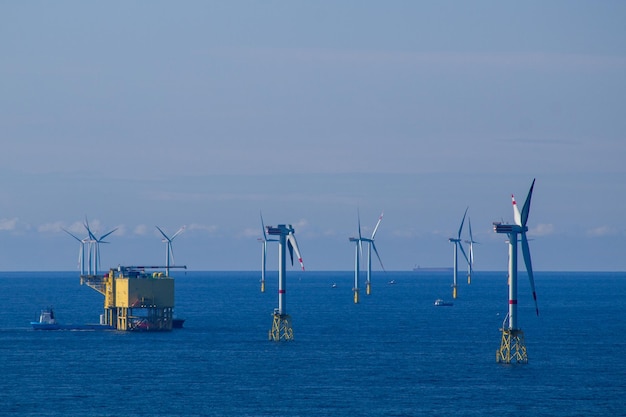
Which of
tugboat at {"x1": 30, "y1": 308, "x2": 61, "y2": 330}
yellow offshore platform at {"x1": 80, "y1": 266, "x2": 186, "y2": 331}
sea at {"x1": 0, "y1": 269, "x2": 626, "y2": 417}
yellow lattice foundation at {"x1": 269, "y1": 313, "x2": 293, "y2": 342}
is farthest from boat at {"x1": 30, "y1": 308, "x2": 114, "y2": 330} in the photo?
yellow lattice foundation at {"x1": 269, "y1": 313, "x2": 293, "y2": 342}

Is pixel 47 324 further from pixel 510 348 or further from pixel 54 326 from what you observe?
pixel 510 348

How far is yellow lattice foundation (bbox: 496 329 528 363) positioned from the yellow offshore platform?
190ft

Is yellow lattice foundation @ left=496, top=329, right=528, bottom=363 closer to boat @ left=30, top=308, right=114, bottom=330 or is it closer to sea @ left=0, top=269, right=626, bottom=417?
sea @ left=0, top=269, right=626, bottom=417

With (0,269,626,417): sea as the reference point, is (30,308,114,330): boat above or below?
above

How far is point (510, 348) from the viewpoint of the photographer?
136875 mm

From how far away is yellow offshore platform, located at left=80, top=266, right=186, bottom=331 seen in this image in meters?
180

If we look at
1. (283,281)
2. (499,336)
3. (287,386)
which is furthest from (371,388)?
(499,336)

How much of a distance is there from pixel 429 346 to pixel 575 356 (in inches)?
868

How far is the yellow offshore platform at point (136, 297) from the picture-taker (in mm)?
180375

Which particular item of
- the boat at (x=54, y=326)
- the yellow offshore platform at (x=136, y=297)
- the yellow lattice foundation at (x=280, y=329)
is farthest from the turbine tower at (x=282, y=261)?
the boat at (x=54, y=326)

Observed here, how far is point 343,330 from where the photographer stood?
199 metres

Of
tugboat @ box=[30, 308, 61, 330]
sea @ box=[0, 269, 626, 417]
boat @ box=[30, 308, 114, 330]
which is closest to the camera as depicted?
sea @ box=[0, 269, 626, 417]

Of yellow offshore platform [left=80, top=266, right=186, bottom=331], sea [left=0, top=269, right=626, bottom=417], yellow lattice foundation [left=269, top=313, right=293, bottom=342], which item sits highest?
yellow offshore platform [left=80, top=266, right=186, bottom=331]

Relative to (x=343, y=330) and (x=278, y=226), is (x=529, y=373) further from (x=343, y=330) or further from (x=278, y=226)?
(x=343, y=330)
